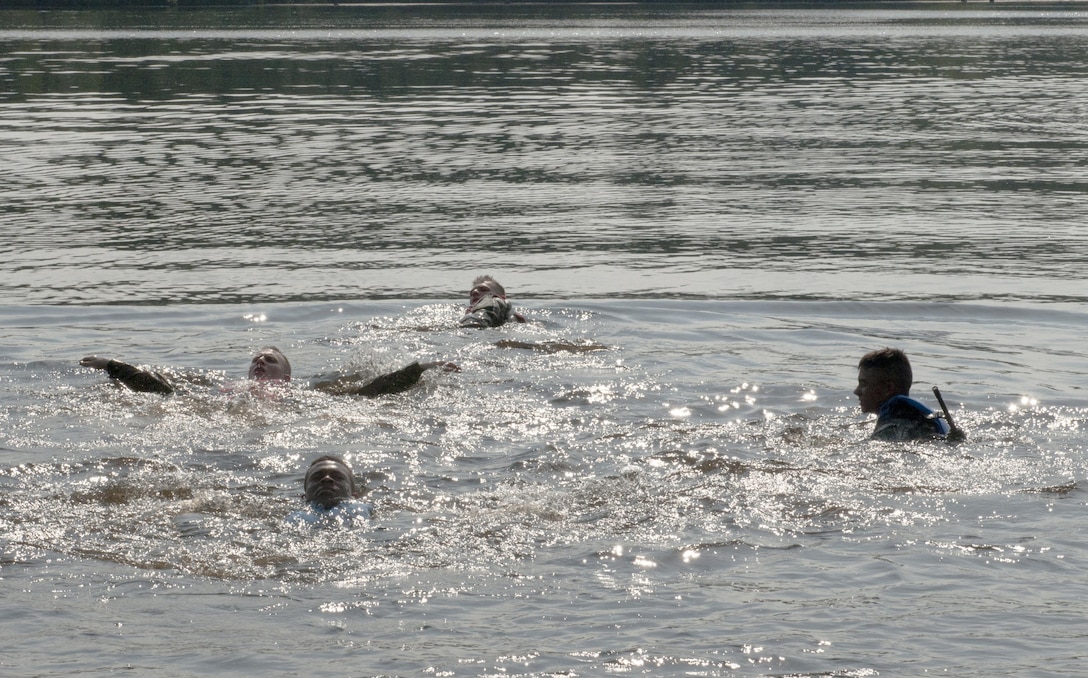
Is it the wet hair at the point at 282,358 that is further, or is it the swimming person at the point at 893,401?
the wet hair at the point at 282,358

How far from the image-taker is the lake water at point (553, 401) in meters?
6.27

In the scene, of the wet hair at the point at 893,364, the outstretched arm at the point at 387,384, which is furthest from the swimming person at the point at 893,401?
the outstretched arm at the point at 387,384

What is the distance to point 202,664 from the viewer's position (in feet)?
19.3

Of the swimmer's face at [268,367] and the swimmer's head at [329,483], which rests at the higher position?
the swimmer's head at [329,483]

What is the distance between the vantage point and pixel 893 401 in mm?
9305

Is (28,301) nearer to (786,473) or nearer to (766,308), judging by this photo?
(766,308)

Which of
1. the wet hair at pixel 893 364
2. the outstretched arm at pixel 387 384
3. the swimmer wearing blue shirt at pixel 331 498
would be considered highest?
the wet hair at pixel 893 364

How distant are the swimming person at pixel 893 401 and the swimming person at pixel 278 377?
3.22 m

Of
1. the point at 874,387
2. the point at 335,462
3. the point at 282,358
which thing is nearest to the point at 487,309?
the point at 282,358

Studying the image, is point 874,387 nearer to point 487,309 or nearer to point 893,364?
point 893,364

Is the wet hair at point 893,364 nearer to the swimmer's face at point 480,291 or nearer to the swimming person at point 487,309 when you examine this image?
the swimming person at point 487,309

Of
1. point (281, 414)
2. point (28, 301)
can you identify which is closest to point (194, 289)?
point (28, 301)

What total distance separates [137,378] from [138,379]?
12 mm

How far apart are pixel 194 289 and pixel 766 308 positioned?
19.5ft
